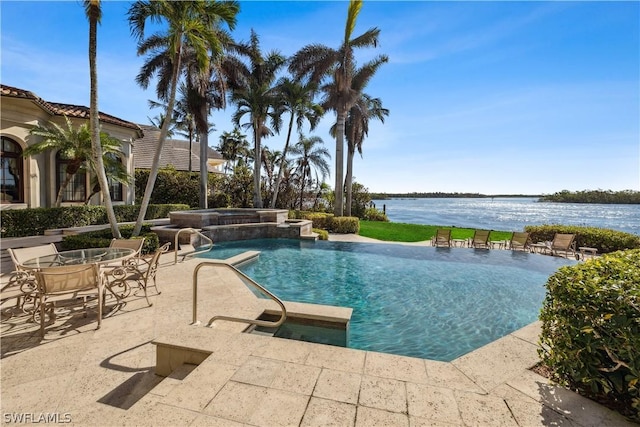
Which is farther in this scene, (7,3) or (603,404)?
(7,3)

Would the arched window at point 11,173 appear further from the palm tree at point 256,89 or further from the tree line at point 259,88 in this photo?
the palm tree at point 256,89

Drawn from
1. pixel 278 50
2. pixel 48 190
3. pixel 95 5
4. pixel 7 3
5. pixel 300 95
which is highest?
pixel 278 50

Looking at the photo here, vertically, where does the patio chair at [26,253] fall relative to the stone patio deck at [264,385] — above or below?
above

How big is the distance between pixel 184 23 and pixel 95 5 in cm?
239

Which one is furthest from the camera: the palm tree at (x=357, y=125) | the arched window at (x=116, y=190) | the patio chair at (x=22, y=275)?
the palm tree at (x=357, y=125)

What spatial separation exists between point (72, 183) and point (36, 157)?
2375mm

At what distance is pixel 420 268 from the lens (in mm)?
9719

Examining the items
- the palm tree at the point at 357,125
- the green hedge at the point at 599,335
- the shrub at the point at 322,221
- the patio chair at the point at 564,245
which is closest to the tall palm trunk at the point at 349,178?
the palm tree at the point at 357,125

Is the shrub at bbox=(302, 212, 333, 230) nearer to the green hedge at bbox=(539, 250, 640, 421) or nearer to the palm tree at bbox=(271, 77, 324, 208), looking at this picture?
the palm tree at bbox=(271, 77, 324, 208)

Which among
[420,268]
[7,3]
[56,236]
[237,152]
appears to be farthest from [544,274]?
[237,152]

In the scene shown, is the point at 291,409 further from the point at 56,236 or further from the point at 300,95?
the point at 300,95

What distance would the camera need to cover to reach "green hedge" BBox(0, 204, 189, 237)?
1145 cm

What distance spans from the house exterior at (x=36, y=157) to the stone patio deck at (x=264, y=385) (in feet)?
45.0

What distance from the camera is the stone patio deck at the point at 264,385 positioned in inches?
86.4
